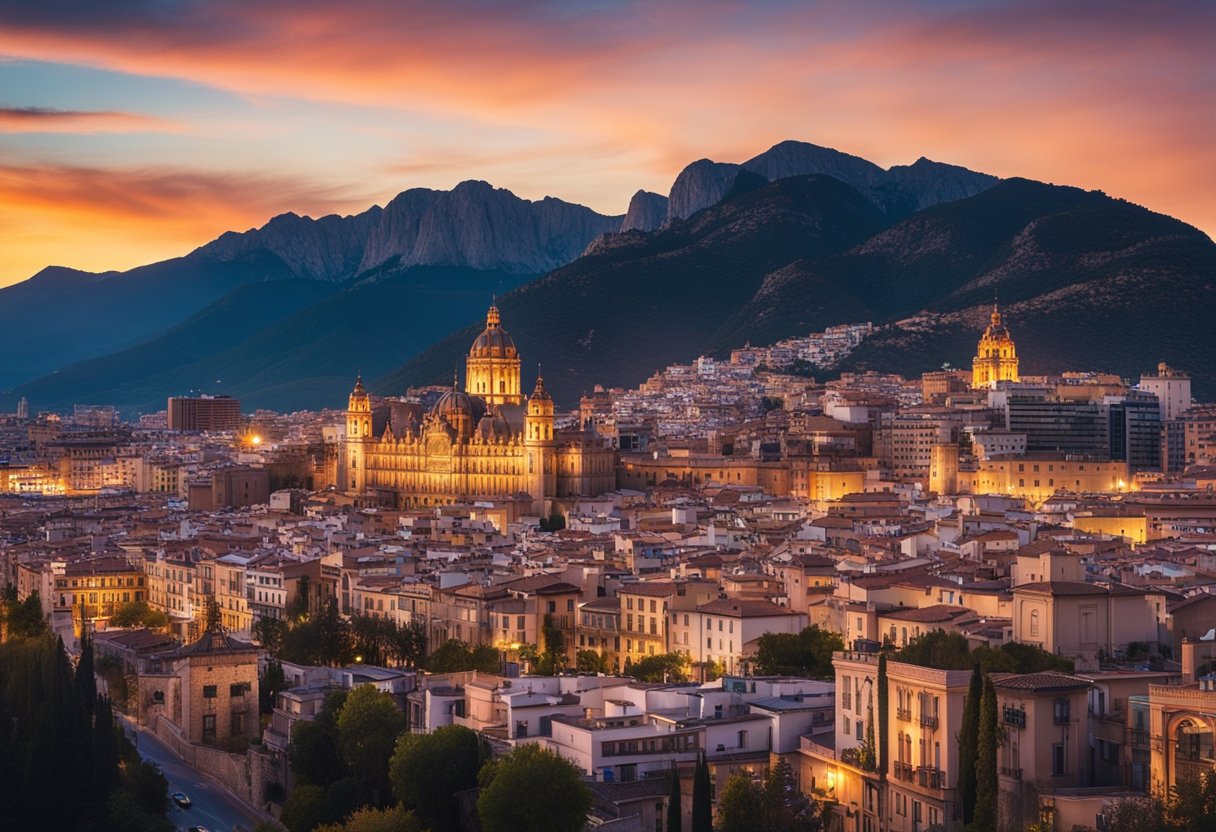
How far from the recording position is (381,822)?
32.8 meters

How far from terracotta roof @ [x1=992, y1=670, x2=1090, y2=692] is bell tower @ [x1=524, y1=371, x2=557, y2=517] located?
6726cm

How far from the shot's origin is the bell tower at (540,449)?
98.7 metres

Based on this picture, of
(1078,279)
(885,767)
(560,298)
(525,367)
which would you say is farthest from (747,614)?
(560,298)

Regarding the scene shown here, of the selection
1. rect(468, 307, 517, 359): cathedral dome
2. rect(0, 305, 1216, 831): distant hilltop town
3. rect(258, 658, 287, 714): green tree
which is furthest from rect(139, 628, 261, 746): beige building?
rect(468, 307, 517, 359): cathedral dome

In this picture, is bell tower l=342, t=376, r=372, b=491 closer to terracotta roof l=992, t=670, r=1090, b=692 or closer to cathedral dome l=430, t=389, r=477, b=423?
cathedral dome l=430, t=389, r=477, b=423

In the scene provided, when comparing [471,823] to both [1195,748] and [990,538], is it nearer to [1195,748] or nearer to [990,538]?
[1195,748]

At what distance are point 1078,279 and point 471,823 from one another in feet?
372

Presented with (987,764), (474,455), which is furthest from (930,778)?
(474,455)

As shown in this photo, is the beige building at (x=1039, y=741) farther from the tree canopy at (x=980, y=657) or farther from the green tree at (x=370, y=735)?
the green tree at (x=370, y=735)

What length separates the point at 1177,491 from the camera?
7762cm

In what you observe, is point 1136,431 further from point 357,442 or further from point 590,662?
point 590,662

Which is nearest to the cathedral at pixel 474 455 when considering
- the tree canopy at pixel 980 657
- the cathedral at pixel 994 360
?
the cathedral at pixel 994 360

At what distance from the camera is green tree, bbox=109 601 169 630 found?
6050 cm

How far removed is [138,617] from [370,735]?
81.7ft
